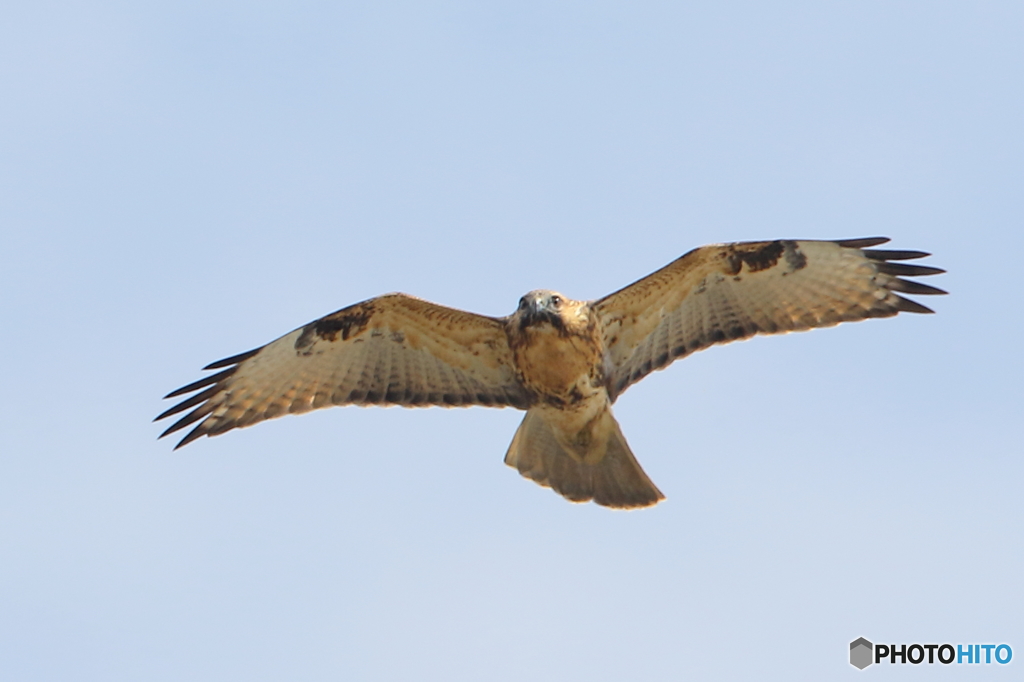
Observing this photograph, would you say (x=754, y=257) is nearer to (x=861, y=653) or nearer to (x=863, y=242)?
(x=863, y=242)

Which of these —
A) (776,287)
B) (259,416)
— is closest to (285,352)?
(259,416)

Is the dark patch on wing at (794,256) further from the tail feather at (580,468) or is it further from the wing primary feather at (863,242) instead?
the tail feather at (580,468)

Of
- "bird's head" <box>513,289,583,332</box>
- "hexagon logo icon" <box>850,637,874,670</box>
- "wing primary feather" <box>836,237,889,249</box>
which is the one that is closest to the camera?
"bird's head" <box>513,289,583,332</box>

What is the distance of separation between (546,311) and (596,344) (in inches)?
23.7

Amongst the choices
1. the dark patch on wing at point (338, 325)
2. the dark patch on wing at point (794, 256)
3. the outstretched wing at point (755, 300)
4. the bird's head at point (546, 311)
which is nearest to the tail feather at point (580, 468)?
the outstretched wing at point (755, 300)

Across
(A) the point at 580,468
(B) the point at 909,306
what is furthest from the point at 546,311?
(B) the point at 909,306

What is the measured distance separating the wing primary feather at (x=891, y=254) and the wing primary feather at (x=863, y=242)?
0.17 metres

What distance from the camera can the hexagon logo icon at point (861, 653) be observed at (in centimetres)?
1380

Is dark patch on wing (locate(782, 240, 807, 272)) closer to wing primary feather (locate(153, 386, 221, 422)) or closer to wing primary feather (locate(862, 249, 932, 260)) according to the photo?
wing primary feather (locate(862, 249, 932, 260))

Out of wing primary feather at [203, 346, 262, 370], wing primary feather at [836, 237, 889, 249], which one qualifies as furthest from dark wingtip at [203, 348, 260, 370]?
wing primary feather at [836, 237, 889, 249]

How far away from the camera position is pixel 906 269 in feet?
42.7

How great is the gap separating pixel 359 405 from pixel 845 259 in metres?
3.77

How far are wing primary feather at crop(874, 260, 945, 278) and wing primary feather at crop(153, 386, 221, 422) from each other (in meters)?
5.06

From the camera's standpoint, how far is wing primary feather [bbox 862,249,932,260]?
12.9m
